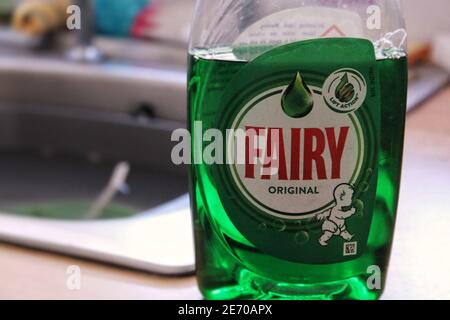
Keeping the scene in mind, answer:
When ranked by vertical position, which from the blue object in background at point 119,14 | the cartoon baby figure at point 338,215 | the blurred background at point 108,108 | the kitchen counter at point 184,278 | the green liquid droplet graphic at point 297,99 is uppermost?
the blue object in background at point 119,14

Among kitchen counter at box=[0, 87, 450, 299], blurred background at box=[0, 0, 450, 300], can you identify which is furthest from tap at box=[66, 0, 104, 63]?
kitchen counter at box=[0, 87, 450, 299]

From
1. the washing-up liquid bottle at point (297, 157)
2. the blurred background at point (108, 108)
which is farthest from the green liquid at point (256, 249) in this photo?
the blurred background at point (108, 108)

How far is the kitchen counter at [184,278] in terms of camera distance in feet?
1.38

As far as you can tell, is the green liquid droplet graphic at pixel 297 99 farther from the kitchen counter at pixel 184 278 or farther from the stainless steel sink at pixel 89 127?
the stainless steel sink at pixel 89 127

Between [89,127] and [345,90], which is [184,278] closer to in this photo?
[345,90]

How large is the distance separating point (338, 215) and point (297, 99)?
0.07 meters

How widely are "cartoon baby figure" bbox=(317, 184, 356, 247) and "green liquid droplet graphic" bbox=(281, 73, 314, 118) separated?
0.15ft

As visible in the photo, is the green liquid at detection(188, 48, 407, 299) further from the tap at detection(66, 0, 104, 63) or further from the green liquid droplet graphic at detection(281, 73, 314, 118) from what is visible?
the tap at detection(66, 0, 104, 63)

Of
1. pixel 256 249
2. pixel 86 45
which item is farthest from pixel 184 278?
pixel 86 45

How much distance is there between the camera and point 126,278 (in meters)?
0.44

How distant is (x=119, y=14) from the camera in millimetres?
1266

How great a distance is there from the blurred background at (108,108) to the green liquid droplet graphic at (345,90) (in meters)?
0.57

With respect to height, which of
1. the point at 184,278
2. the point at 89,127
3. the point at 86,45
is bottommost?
the point at 184,278
